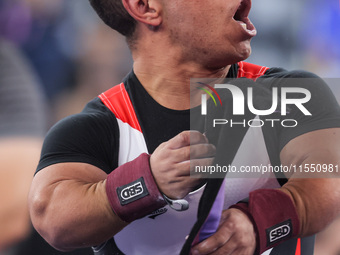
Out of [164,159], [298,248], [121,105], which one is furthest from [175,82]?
[298,248]

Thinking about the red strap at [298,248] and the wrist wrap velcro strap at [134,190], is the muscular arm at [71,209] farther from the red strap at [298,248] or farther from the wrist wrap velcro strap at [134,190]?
the red strap at [298,248]

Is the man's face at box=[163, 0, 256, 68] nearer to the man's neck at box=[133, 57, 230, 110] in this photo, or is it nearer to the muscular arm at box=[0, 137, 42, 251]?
the man's neck at box=[133, 57, 230, 110]

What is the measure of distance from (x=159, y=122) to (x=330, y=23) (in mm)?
667

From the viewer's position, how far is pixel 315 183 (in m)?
0.64

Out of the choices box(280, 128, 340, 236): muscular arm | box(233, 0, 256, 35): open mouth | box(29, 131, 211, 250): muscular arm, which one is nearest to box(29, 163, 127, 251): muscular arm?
box(29, 131, 211, 250): muscular arm

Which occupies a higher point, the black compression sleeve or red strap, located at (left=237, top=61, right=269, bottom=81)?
red strap, located at (left=237, top=61, right=269, bottom=81)

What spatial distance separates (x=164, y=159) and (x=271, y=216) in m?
0.15

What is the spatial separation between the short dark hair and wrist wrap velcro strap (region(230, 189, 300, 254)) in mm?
390

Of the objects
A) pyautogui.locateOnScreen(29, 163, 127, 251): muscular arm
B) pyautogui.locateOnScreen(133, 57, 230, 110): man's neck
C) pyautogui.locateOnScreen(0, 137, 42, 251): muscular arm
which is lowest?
pyautogui.locateOnScreen(0, 137, 42, 251): muscular arm

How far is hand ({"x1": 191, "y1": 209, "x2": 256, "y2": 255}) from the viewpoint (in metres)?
0.55

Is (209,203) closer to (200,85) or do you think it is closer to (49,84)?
(200,85)

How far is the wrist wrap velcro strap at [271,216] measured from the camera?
0.58 m

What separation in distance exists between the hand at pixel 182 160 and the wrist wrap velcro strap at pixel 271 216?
73 mm

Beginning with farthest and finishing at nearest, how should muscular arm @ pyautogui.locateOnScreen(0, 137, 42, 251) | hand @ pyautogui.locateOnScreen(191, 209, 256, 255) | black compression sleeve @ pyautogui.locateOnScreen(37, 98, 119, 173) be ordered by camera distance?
muscular arm @ pyautogui.locateOnScreen(0, 137, 42, 251) < black compression sleeve @ pyautogui.locateOnScreen(37, 98, 119, 173) < hand @ pyautogui.locateOnScreen(191, 209, 256, 255)
